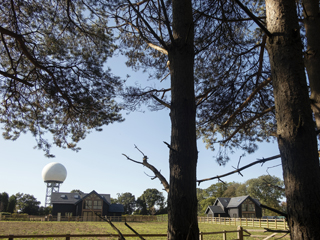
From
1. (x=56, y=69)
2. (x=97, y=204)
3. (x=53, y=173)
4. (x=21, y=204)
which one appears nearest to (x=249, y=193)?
(x=97, y=204)

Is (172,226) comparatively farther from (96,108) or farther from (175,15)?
(96,108)

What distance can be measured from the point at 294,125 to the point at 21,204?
50504mm

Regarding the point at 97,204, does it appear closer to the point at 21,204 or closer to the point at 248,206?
the point at 21,204

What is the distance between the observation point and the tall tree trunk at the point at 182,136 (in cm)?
227

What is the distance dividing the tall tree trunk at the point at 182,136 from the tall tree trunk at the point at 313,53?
1630mm

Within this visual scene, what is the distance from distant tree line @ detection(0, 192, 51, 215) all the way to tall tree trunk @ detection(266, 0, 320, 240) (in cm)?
4946

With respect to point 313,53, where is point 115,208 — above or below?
below

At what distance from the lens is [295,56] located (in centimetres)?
190

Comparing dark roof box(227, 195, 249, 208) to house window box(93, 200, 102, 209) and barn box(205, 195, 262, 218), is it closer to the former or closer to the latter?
barn box(205, 195, 262, 218)

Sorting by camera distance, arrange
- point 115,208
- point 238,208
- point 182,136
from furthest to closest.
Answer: point 115,208 < point 238,208 < point 182,136

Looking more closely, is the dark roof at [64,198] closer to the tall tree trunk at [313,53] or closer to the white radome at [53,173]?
the white radome at [53,173]

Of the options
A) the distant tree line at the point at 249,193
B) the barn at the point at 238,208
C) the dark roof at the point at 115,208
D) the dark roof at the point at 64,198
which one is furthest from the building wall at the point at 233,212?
the dark roof at the point at 64,198

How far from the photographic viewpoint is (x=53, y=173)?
44.0 metres

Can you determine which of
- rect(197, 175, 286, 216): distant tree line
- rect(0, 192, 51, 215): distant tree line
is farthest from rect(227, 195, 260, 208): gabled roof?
rect(0, 192, 51, 215): distant tree line
